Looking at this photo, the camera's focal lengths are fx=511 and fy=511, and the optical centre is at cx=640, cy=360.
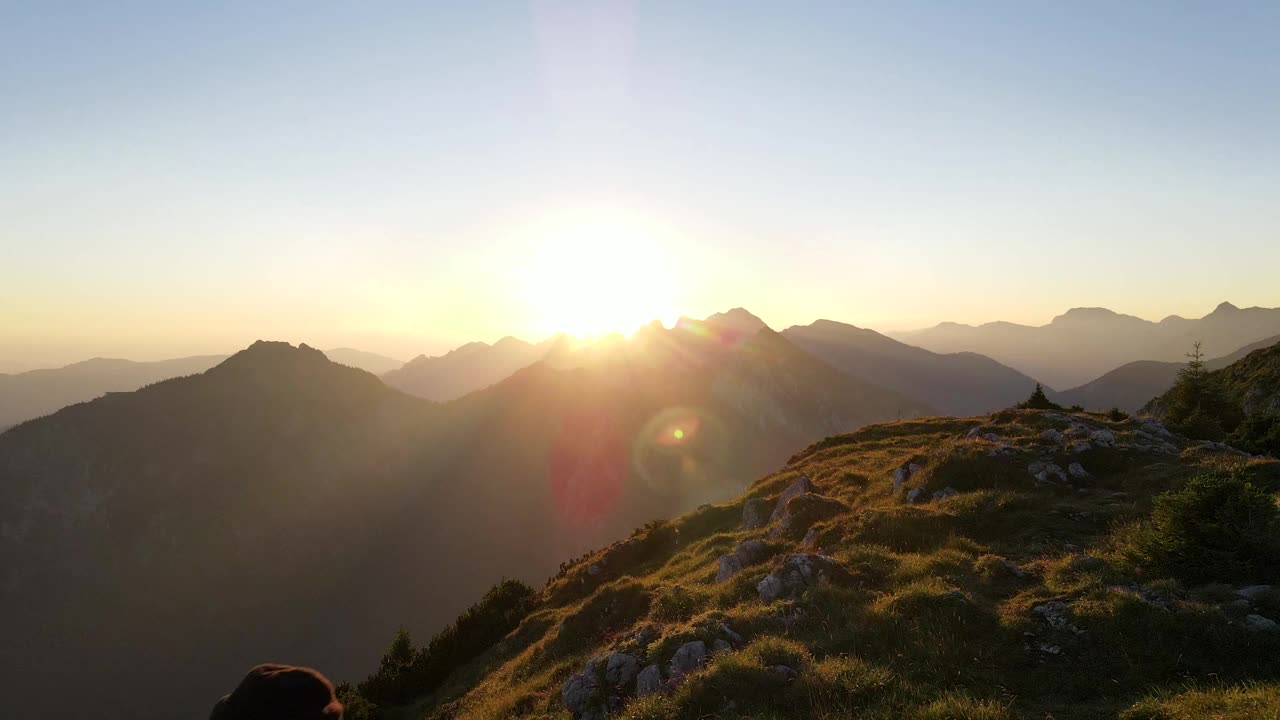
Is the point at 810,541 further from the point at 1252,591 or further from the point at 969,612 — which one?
the point at 1252,591

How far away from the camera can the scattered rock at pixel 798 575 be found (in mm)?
15188

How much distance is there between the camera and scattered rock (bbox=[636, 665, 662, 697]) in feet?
39.0

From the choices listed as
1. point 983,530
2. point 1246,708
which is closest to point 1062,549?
point 983,530

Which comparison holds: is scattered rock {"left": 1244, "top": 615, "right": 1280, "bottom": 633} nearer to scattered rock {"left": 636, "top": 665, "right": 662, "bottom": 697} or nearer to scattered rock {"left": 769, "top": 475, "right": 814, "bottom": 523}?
scattered rock {"left": 636, "top": 665, "right": 662, "bottom": 697}

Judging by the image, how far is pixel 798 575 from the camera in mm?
15500

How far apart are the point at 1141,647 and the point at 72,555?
265841 millimetres

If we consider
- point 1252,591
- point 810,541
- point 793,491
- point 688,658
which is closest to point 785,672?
point 688,658

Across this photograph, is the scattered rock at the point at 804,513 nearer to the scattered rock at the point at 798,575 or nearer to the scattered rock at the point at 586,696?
the scattered rock at the point at 798,575

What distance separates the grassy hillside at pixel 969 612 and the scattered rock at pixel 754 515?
14.2 feet

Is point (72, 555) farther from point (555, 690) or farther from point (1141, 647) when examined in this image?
Answer: point (1141, 647)

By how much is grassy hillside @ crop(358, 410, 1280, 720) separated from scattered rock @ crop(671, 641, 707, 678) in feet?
0.16

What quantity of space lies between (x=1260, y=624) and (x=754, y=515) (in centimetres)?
2051

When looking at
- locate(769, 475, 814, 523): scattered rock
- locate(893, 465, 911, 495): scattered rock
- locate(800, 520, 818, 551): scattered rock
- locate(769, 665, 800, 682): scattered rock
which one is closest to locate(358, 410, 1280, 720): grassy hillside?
locate(769, 665, 800, 682): scattered rock

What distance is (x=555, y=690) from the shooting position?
16328 millimetres
